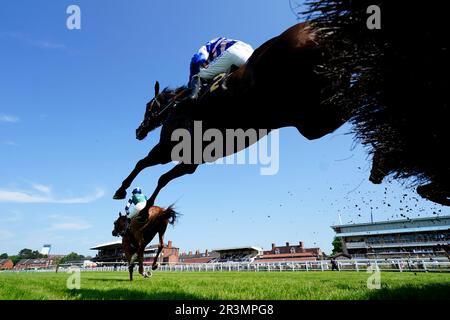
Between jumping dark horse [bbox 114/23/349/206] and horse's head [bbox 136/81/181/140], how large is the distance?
5.25ft

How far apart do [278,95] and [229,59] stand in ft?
4.69

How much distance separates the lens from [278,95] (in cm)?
343

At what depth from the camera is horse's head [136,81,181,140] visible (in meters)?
6.31

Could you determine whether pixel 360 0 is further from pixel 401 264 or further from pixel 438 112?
pixel 401 264

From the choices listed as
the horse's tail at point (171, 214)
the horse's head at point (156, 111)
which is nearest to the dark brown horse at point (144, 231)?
the horse's tail at point (171, 214)

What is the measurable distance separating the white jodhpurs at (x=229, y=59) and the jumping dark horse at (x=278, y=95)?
505 mm

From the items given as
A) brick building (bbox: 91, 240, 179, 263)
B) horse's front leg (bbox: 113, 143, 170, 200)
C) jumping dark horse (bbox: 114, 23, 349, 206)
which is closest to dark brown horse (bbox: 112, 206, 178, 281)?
horse's front leg (bbox: 113, 143, 170, 200)

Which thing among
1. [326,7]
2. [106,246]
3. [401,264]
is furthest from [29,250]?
[326,7]

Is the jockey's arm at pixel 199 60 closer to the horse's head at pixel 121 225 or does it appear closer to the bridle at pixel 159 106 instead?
the bridle at pixel 159 106

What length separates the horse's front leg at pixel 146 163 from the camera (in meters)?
5.73

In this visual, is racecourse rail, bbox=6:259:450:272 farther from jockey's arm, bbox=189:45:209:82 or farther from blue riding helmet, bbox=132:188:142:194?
jockey's arm, bbox=189:45:209:82

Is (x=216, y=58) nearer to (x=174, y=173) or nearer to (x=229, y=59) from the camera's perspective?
(x=229, y=59)

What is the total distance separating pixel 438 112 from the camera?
6.63ft
